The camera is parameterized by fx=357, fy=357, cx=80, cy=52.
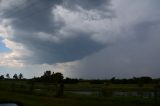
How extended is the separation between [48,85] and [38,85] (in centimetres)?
282

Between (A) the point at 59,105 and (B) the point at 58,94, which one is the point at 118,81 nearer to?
(B) the point at 58,94

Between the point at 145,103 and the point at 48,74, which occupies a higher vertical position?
the point at 48,74

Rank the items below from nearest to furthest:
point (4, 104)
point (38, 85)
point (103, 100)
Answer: point (4, 104) → point (103, 100) → point (38, 85)

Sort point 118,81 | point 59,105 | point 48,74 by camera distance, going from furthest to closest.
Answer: point 118,81 < point 48,74 < point 59,105

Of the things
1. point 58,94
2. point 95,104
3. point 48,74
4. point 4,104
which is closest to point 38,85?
point 58,94

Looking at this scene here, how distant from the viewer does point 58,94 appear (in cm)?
3088

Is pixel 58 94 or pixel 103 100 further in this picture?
pixel 58 94

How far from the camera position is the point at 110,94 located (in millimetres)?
31266

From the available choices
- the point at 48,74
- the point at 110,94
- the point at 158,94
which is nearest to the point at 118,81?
the point at 48,74

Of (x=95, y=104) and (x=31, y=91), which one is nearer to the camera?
(x=95, y=104)

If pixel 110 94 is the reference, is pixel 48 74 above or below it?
above

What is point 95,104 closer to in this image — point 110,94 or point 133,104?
point 133,104

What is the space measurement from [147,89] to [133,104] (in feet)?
12.8

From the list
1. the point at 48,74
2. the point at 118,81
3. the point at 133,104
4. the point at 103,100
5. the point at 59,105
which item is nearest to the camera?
the point at 59,105
